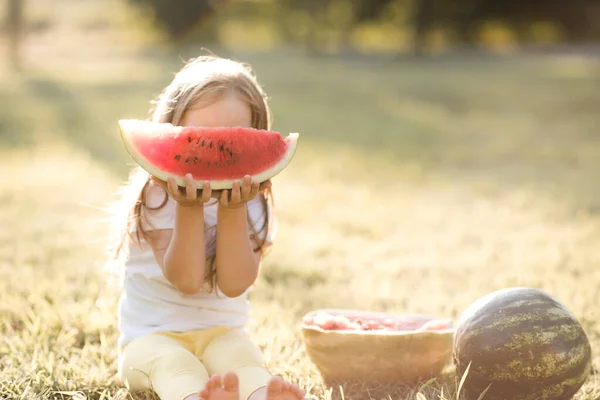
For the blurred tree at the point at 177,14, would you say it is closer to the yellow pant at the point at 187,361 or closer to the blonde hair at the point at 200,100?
the blonde hair at the point at 200,100

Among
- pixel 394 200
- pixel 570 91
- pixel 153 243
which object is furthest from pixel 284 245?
pixel 570 91

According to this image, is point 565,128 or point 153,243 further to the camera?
point 565,128

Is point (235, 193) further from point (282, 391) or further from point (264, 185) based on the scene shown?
point (282, 391)

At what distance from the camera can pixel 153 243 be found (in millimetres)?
3006

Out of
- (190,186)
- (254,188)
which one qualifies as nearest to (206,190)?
(190,186)

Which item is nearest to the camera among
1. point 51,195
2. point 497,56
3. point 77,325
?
point 77,325

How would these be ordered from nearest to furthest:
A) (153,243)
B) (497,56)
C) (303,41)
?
(153,243) → (497,56) → (303,41)

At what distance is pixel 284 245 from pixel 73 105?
9.57 meters

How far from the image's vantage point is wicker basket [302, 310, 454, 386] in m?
3.07

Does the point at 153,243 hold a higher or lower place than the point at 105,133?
higher

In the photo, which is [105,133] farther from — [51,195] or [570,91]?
[570,91]

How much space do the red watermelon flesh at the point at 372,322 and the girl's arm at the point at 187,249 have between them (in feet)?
2.11

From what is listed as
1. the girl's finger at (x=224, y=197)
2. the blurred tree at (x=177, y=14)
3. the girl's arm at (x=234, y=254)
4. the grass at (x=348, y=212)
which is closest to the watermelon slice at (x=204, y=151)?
the girl's finger at (x=224, y=197)

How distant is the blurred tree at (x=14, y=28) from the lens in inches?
747
